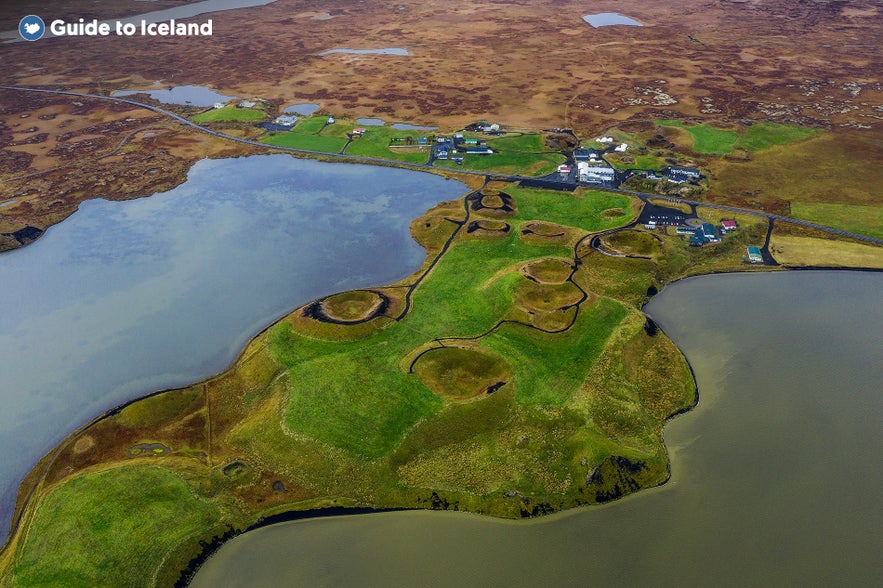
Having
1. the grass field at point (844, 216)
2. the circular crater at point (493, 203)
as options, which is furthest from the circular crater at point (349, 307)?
the grass field at point (844, 216)

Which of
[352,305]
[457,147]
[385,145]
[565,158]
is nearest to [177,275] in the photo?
[352,305]

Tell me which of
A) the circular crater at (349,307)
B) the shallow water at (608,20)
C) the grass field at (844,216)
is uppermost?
the shallow water at (608,20)

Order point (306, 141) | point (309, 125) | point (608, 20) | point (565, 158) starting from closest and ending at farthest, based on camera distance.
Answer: point (565, 158)
point (306, 141)
point (309, 125)
point (608, 20)

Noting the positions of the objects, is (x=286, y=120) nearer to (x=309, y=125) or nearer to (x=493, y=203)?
(x=309, y=125)

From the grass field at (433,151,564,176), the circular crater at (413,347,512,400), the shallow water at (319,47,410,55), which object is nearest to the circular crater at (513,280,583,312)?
the circular crater at (413,347,512,400)

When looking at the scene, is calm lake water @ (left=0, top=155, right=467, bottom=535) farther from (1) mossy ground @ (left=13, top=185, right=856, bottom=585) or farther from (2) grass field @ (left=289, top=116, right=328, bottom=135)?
(2) grass field @ (left=289, top=116, right=328, bottom=135)

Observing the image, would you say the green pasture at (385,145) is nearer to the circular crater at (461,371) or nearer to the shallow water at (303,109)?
the shallow water at (303,109)
